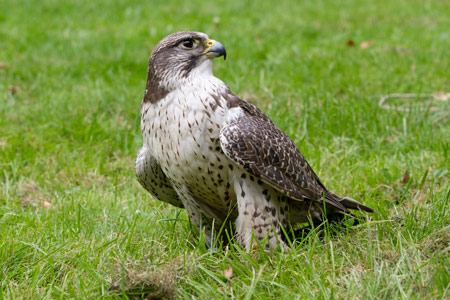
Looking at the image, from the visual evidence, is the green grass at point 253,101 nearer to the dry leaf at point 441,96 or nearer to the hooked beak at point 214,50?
the dry leaf at point 441,96

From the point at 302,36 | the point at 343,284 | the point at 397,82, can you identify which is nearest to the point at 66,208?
the point at 343,284

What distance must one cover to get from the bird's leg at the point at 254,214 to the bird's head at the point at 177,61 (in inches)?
23.4

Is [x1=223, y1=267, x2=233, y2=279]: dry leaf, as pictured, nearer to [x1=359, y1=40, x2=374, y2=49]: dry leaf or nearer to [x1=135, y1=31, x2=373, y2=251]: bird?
[x1=135, y1=31, x2=373, y2=251]: bird

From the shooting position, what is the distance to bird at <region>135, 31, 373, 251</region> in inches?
124

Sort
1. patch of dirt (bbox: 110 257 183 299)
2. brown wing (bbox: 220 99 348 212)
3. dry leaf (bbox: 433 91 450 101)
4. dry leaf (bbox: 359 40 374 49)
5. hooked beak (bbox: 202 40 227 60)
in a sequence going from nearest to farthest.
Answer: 1. patch of dirt (bbox: 110 257 183 299)
2. brown wing (bbox: 220 99 348 212)
3. hooked beak (bbox: 202 40 227 60)
4. dry leaf (bbox: 433 91 450 101)
5. dry leaf (bbox: 359 40 374 49)

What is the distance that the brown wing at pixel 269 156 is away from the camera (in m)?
3.10

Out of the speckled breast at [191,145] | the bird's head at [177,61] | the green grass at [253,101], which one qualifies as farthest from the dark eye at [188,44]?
the green grass at [253,101]

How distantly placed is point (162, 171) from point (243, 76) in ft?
9.15

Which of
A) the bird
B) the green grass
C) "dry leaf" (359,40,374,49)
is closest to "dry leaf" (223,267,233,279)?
the green grass

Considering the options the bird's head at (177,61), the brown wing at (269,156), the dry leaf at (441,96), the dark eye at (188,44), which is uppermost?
the dark eye at (188,44)

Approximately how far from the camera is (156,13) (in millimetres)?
9508

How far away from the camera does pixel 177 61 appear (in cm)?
329

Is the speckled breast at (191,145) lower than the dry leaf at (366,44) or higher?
higher

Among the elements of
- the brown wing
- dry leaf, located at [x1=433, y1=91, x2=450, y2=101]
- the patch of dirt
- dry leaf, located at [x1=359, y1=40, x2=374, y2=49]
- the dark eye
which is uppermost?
the dark eye
